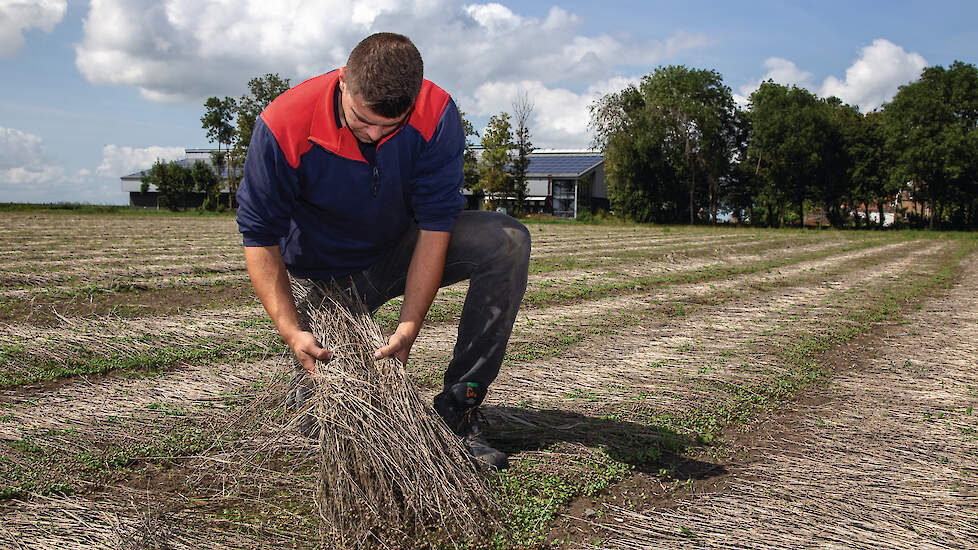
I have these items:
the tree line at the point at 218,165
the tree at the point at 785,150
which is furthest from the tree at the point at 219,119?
the tree at the point at 785,150

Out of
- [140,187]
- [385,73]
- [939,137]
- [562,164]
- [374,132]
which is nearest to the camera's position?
[385,73]

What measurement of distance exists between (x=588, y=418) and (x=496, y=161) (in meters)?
39.6

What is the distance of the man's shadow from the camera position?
2.90 metres

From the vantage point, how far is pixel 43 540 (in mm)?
2150

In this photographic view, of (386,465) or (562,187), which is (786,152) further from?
(386,465)

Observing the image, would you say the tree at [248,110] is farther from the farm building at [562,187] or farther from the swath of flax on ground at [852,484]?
the swath of flax on ground at [852,484]

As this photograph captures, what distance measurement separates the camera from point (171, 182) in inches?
1955

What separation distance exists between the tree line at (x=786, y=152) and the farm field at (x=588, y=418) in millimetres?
39923

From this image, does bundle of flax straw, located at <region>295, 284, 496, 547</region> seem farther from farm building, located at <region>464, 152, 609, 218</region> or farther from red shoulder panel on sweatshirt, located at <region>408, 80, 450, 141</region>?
farm building, located at <region>464, 152, 609, 218</region>

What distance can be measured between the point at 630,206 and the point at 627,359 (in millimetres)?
42289

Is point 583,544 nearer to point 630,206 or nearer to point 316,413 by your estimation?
point 316,413

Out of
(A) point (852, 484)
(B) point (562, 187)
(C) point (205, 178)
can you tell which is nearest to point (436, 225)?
(A) point (852, 484)

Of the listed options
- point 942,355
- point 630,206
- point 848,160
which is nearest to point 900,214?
point 848,160

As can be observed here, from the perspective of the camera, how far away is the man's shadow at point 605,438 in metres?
2.90
